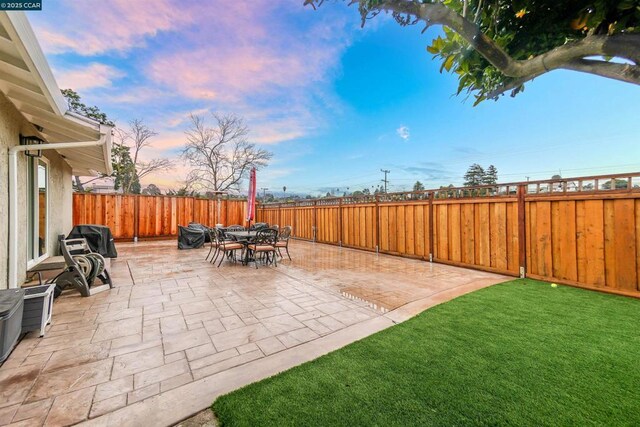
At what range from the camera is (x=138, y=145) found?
59.0 ft

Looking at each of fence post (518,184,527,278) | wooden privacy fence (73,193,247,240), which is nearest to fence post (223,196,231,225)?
wooden privacy fence (73,193,247,240)

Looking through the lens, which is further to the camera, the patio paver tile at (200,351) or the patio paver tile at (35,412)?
the patio paver tile at (200,351)

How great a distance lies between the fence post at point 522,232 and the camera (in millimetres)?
4855

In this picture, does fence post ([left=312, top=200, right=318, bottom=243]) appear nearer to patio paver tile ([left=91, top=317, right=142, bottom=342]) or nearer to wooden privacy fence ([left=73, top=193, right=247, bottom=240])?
wooden privacy fence ([left=73, top=193, right=247, bottom=240])

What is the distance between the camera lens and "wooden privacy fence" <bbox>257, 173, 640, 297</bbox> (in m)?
3.82

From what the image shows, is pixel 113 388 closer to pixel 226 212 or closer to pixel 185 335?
pixel 185 335

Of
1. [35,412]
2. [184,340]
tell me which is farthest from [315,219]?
[35,412]

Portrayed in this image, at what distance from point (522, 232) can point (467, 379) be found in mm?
4162

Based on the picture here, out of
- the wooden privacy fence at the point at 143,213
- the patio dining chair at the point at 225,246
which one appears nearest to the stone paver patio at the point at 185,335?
the patio dining chair at the point at 225,246

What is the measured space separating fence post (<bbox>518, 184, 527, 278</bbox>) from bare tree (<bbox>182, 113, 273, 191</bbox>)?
1735cm

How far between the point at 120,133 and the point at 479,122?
22311mm

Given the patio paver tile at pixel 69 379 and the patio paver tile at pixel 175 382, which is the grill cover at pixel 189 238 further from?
the patio paver tile at pixel 175 382

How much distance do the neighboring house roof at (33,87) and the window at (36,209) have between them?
2.20 ft

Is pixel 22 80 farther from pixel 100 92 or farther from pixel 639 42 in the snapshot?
pixel 100 92
